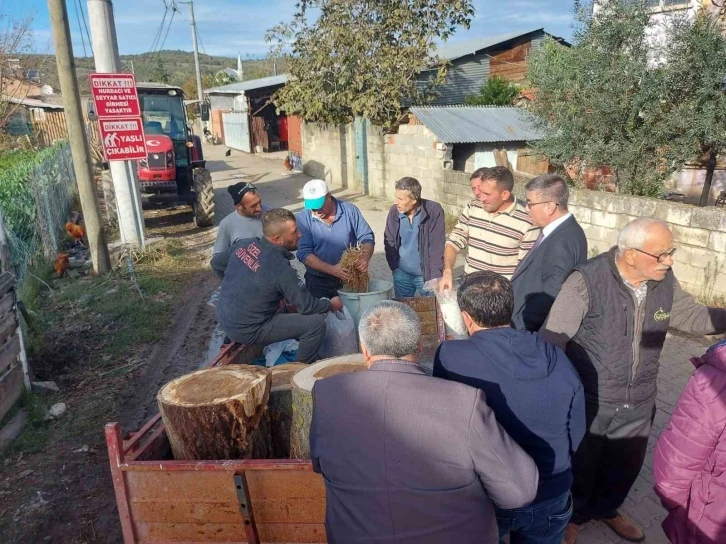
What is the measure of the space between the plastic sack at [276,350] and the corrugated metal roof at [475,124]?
8.22m

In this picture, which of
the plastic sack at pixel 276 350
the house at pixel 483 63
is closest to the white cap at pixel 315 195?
the plastic sack at pixel 276 350

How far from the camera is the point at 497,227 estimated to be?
3.88 metres

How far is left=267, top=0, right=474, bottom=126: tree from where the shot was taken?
14.2m

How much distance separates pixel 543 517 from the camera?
6.83 ft

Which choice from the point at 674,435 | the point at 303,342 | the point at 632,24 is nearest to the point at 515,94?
the point at 632,24

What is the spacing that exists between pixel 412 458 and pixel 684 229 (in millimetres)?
5831

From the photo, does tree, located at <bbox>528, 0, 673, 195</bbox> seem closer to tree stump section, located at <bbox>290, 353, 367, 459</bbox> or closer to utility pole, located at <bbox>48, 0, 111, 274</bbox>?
tree stump section, located at <bbox>290, 353, 367, 459</bbox>

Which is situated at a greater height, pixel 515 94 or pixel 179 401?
pixel 515 94

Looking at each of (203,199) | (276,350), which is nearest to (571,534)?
(276,350)

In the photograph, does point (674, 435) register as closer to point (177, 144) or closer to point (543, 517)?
point (543, 517)

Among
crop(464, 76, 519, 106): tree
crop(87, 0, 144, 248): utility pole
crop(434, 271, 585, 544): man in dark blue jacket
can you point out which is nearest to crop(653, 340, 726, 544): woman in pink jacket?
crop(434, 271, 585, 544): man in dark blue jacket

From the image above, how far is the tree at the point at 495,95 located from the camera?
15930 mm

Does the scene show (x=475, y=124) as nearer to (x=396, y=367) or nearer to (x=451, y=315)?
(x=451, y=315)

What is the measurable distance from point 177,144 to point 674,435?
11.7 metres
